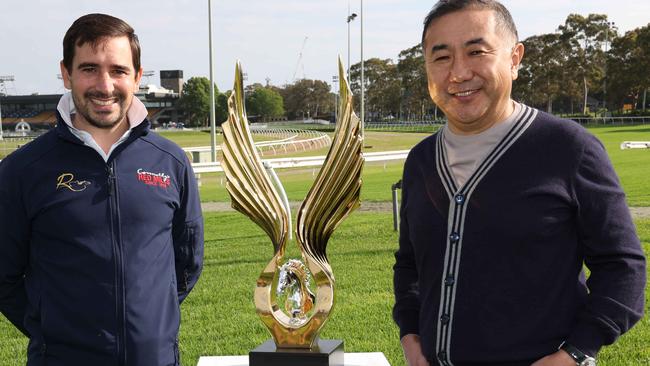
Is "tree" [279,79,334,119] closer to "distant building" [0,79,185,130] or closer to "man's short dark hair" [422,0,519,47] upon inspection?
"distant building" [0,79,185,130]

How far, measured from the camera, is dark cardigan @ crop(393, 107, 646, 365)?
6.67ft

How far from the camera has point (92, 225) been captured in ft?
8.55

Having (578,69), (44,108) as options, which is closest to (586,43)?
(578,69)

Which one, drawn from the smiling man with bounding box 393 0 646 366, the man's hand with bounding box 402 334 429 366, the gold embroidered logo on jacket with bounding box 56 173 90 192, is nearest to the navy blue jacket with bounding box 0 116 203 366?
the gold embroidered logo on jacket with bounding box 56 173 90 192

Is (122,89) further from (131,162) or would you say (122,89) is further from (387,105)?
(387,105)

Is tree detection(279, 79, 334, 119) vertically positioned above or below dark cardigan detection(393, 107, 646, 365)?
→ above

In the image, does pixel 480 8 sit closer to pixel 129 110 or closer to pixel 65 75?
pixel 129 110

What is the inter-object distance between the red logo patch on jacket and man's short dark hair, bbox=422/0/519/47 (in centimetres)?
124

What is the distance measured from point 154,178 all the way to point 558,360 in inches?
64.1

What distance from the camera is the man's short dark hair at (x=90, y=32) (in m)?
2.68

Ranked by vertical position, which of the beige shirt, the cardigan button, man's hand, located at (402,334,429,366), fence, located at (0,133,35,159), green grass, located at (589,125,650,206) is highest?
the beige shirt

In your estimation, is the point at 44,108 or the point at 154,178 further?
the point at 44,108

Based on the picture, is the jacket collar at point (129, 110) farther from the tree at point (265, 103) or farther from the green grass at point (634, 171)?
the tree at point (265, 103)

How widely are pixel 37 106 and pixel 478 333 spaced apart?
114018 mm
